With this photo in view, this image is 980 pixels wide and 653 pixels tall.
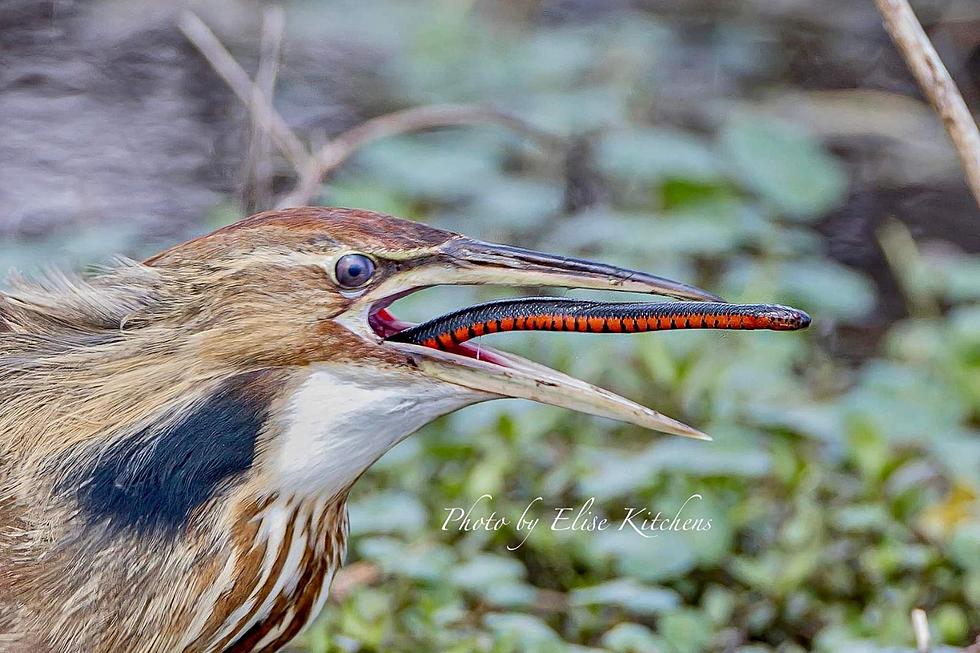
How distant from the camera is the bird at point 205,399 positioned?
221cm

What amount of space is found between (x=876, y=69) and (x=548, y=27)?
1359 mm

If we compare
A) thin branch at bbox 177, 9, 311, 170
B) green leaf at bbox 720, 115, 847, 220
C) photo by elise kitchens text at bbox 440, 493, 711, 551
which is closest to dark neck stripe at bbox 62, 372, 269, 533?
photo by elise kitchens text at bbox 440, 493, 711, 551

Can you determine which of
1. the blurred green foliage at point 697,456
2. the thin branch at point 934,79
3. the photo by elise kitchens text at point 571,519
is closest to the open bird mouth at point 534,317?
the thin branch at point 934,79

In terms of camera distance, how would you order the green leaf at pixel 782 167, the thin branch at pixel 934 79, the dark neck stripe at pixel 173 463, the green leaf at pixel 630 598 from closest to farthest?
the dark neck stripe at pixel 173 463 → the thin branch at pixel 934 79 → the green leaf at pixel 630 598 → the green leaf at pixel 782 167

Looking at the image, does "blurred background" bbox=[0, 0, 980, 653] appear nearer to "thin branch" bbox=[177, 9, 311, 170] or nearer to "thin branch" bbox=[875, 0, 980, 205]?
"thin branch" bbox=[177, 9, 311, 170]

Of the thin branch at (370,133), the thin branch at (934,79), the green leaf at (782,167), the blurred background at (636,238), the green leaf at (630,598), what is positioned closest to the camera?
the thin branch at (934,79)

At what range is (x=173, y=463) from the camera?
2217 millimetres

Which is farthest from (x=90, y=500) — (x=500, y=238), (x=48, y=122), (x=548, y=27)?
(x=548, y=27)

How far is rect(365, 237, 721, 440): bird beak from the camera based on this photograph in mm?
2240

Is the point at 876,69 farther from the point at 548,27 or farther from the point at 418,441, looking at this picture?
the point at 418,441

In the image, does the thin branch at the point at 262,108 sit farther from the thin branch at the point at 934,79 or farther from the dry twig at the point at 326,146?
the thin branch at the point at 934,79

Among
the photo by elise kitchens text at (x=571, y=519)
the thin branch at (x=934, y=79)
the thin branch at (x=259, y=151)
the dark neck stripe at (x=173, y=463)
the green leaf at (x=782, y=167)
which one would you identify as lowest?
the photo by elise kitchens text at (x=571, y=519)

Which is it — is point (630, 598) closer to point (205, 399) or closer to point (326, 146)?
point (205, 399)

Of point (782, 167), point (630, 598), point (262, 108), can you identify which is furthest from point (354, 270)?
point (782, 167)
